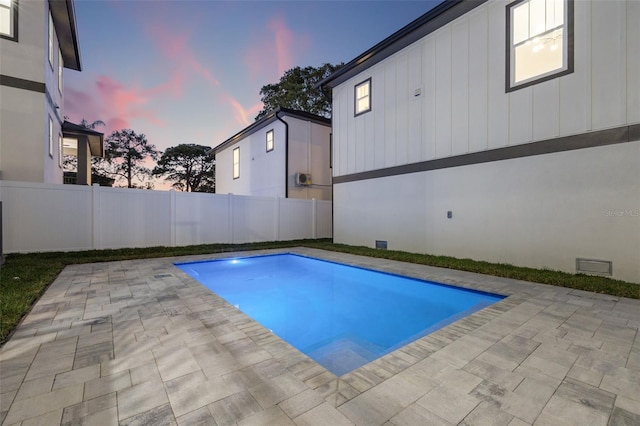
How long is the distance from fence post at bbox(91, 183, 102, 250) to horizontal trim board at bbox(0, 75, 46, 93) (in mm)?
2851

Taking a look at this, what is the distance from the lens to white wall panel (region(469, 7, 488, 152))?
6195 mm

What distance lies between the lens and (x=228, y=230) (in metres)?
9.64

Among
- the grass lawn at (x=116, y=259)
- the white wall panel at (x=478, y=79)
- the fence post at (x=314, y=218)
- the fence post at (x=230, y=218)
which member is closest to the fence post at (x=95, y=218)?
the grass lawn at (x=116, y=259)

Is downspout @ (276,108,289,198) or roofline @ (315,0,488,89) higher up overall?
roofline @ (315,0,488,89)

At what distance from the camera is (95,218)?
7.25 m

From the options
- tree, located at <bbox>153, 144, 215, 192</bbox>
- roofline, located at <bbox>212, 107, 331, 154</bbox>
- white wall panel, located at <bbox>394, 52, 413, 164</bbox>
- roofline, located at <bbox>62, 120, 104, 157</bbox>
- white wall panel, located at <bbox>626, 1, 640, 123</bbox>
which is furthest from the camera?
tree, located at <bbox>153, 144, 215, 192</bbox>

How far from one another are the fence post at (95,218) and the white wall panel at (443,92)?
Answer: 8938mm

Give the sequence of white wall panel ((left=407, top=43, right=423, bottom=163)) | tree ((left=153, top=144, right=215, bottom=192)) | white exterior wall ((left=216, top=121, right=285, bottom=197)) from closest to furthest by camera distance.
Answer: white wall panel ((left=407, top=43, right=423, bottom=163)), white exterior wall ((left=216, top=121, right=285, bottom=197)), tree ((left=153, top=144, right=215, bottom=192))

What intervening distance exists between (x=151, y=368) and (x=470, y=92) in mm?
7577

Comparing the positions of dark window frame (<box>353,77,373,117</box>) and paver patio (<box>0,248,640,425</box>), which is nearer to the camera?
paver patio (<box>0,248,640,425</box>)

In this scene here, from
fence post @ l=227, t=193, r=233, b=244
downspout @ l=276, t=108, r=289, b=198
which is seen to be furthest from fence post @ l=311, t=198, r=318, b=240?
fence post @ l=227, t=193, r=233, b=244

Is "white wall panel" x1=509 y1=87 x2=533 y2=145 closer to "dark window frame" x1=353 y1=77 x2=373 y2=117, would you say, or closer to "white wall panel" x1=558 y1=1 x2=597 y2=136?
"white wall panel" x1=558 y1=1 x2=597 y2=136

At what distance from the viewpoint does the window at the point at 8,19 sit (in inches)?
264

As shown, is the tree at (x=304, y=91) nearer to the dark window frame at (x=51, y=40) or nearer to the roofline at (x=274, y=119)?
the roofline at (x=274, y=119)
